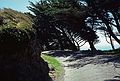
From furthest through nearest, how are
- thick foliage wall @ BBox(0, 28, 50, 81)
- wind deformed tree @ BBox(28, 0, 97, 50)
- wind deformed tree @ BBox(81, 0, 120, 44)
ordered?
wind deformed tree @ BBox(28, 0, 97, 50) < wind deformed tree @ BBox(81, 0, 120, 44) < thick foliage wall @ BBox(0, 28, 50, 81)

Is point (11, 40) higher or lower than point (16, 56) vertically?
higher

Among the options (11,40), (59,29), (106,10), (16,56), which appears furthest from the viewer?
(59,29)

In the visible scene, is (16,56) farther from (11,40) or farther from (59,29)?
(59,29)

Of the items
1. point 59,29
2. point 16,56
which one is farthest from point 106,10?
point 59,29

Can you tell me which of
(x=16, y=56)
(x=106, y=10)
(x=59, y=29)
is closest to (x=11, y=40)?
(x=16, y=56)

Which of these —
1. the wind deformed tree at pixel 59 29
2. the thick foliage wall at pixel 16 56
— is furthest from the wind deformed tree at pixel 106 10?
the thick foliage wall at pixel 16 56

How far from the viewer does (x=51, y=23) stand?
62125 millimetres

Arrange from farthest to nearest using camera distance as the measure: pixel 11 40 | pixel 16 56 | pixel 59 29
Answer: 1. pixel 59 29
2. pixel 16 56
3. pixel 11 40

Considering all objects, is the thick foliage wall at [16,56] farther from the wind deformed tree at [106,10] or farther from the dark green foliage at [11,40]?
the wind deformed tree at [106,10]

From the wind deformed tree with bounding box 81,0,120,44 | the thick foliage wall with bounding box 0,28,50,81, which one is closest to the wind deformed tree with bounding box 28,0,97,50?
the wind deformed tree with bounding box 81,0,120,44

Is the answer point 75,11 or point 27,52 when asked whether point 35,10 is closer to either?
point 75,11

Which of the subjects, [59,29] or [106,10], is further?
[59,29]

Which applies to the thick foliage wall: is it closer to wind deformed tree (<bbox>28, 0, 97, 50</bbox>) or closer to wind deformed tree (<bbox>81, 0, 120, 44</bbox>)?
wind deformed tree (<bbox>81, 0, 120, 44</bbox>)

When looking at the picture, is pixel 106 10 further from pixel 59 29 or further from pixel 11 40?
pixel 59 29
